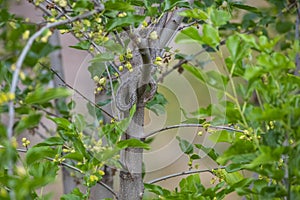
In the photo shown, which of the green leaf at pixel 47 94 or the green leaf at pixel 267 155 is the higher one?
the green leaf at pixel 47 94

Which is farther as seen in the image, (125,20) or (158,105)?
(158,105)

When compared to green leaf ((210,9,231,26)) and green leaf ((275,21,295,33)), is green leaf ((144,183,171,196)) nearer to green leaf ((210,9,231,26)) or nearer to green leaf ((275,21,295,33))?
green leaf ((210,9,231,26))

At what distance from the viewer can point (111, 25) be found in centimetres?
75

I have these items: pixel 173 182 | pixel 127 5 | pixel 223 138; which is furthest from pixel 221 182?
pixel 173 182

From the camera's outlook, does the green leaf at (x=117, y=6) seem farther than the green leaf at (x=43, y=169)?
No

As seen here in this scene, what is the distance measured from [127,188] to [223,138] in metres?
0.23

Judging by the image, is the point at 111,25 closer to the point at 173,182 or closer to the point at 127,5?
the point at 127,5

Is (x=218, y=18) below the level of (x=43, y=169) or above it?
above

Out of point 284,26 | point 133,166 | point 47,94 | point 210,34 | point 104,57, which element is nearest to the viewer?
point 47,94

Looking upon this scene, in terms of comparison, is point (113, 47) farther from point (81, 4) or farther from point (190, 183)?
point (190, 183)

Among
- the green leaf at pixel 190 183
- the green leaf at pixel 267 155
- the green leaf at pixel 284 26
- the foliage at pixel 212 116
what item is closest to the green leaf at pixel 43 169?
the foliage at pixel 212 116

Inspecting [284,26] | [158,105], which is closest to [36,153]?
[158,105]

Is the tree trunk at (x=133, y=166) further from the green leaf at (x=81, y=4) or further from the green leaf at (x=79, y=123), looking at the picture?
the green leaf at (x=81, y=4)

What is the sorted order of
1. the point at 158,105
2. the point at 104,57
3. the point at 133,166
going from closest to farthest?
the point at 104,57 → the point at 133,166 → the point at 158,105
